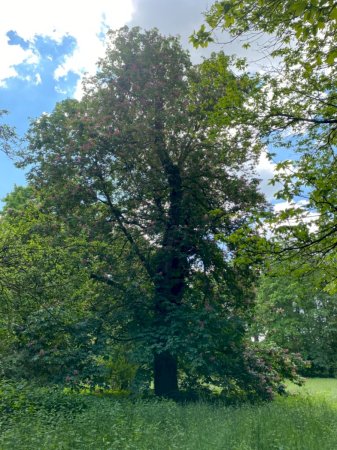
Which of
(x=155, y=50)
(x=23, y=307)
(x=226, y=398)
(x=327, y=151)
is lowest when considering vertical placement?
(x=226, y=398)

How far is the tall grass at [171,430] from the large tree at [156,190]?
157 inches

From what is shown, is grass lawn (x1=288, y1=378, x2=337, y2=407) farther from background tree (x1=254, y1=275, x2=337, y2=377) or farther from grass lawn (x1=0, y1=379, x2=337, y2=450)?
background tree (x1=254, y1=275, x2=337, y2=377)

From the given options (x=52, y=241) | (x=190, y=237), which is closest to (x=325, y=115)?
(x=190, y=237)

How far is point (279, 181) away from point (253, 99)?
205cm

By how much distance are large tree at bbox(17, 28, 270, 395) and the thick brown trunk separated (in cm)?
4

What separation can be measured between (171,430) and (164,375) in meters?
6.71

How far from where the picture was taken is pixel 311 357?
41344 mm

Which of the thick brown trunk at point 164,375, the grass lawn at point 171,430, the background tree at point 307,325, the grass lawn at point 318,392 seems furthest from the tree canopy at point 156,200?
the background tree at point 307,325

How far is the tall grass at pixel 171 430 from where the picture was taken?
6.69 m

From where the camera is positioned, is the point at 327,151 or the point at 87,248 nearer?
the point at 327,151

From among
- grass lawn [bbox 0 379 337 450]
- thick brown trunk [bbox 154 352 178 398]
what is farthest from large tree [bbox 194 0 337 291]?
thick brown trunk [bbox 154 352 178 398]

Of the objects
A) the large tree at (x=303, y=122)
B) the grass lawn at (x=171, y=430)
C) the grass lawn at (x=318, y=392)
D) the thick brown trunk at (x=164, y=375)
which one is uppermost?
the large tree at (x=303, y=122)

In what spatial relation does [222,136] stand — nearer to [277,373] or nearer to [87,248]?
[87,248]

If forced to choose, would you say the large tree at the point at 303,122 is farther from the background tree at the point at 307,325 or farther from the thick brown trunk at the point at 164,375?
the background tree at the point at 307,325
